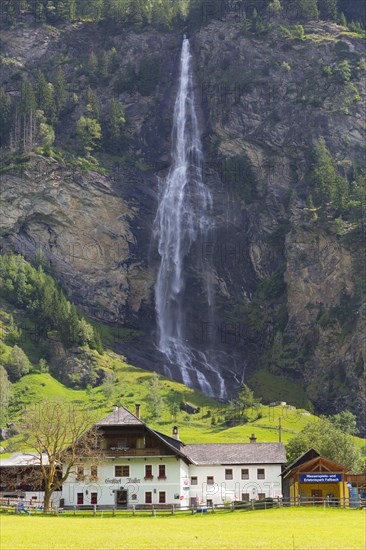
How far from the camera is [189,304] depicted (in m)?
193

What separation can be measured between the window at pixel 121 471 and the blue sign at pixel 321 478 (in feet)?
58.8

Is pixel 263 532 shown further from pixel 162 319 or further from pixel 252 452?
pixel 162 319

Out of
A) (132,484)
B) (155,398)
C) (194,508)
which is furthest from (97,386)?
(194,508)

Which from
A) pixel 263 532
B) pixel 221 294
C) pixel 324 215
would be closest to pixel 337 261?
pixel 324 215

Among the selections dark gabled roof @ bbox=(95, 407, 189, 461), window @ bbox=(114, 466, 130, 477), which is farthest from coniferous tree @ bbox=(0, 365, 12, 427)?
window @ bbox=(114, 466, 130, 477)

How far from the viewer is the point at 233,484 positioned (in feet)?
324

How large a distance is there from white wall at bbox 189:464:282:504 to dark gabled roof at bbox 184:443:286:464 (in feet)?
2.01

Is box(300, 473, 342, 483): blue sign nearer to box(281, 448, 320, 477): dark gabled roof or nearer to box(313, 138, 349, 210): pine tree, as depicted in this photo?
box(281, 448, 320, 477): dark gabled roof

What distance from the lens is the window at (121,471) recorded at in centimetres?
9425

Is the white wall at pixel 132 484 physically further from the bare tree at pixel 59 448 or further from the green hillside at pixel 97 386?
the green hillside at pixel 97 386

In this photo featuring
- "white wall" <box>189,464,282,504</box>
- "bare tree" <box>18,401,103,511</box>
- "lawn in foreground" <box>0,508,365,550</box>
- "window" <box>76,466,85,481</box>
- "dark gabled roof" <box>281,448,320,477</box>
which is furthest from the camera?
"white wall" <box>189,464,282,504</box>

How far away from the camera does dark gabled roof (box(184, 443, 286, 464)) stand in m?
98.4

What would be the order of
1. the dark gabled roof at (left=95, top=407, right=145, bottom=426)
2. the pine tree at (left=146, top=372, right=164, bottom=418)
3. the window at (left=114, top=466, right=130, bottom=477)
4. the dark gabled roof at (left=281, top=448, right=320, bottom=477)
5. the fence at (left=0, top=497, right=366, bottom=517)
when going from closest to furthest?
1. the fence at (left=0, top=497, right=366, bottom=517)
2. the dark gabled roof at (left=281, top=448, right=320, bottom=477)
3. the dark gabled roof at (left=95, top=407, right=145, bottom=426)
4. the window at (left=114, top=466, right=130, bottom=477)
5. the pine tree at (left=146, top=372, right=164, bottom=418)

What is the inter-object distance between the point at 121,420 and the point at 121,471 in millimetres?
5015
